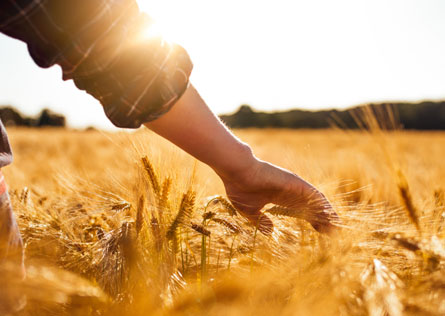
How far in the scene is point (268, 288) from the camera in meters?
0.51

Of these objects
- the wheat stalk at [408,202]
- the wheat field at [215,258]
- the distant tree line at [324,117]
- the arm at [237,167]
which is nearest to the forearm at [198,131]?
the arm at [237,167]

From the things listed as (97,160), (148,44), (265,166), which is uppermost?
(148,44)

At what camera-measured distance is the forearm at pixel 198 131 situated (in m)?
0.50

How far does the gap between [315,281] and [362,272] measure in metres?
0.07

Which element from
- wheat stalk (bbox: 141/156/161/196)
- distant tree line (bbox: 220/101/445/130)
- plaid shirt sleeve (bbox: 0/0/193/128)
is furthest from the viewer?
distant tree line (bbox: 220/101/445/130)

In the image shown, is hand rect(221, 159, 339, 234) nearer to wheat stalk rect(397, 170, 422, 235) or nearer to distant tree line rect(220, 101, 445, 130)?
wheat stalk rect(397, 170, 422, 235)

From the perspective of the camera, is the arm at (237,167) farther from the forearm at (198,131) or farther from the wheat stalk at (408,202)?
the wheat stalk at (408,202)

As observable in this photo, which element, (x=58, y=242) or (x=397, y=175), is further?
(x=58, y=242)

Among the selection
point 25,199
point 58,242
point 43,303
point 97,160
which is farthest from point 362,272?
point 97,160

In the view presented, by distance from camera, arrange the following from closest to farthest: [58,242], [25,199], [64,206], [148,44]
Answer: [148,44] < [58,242] < [25,199] < [64,206]

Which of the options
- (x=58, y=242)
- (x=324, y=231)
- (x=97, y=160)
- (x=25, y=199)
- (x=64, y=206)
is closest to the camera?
(x=324, y=231)

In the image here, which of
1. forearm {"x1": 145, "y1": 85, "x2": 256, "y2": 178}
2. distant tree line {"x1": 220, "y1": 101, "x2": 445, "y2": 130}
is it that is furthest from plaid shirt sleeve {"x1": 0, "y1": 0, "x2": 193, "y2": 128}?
distant tree line {"x1": 220, "y1": 101, "x2": 445, "y2": 130}

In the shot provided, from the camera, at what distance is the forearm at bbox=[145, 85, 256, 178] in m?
0.50

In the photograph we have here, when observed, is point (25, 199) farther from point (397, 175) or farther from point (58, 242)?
point (397, 175)
